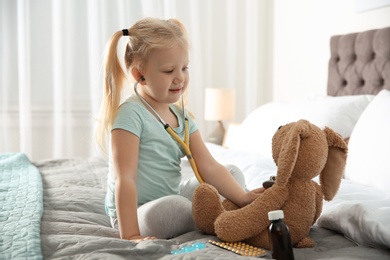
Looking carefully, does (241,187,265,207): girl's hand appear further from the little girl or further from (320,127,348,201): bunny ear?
(320,127,348,201): bunny ear

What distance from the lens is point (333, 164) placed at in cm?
125

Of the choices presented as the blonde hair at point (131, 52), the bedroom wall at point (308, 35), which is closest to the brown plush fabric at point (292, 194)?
the blonde hair at point (131, 52)

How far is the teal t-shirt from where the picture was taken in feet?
4.83

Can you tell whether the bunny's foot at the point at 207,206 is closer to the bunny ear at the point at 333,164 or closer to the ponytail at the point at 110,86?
the bunny ear at the point at 333,164

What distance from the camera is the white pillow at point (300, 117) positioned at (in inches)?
91.4

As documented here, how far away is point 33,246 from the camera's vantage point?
45.0 inches

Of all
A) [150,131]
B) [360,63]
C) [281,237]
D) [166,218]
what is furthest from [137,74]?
[360,63]

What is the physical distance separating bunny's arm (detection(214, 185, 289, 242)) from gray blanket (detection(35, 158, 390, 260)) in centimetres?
5

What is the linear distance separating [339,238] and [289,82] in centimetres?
281

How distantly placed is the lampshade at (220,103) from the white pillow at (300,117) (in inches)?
31.4

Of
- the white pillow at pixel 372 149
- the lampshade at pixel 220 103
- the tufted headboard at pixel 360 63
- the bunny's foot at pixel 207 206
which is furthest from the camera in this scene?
the lampshade at pixel 220 103

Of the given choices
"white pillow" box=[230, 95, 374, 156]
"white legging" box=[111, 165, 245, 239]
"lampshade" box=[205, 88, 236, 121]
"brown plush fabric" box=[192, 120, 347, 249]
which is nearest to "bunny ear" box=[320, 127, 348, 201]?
"brown plush fabric" box=[192, 120, 347, 249]

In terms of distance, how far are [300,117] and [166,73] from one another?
1.10 meters

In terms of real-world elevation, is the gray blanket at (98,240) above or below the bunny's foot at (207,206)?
below
